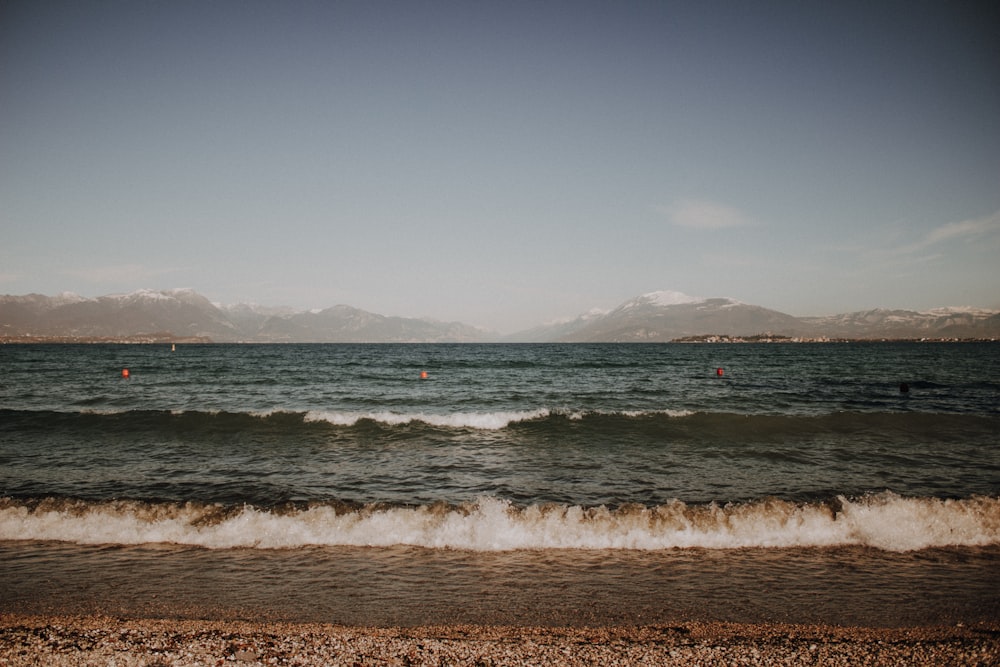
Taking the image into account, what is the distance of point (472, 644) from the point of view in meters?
5.09

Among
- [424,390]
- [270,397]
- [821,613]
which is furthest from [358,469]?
[424,390]

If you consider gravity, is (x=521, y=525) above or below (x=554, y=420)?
above

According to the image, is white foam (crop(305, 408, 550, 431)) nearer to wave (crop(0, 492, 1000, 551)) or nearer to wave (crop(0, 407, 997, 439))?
wave (crop(0, 407, 997, 439))

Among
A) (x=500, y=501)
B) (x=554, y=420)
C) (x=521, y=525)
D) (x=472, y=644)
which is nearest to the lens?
(x=472, y=644)

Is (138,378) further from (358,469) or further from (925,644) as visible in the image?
(925,644)

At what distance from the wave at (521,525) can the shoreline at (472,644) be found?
104 inches

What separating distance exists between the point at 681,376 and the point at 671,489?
33259 mm

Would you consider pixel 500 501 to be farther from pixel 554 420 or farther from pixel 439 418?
pixel 439 418

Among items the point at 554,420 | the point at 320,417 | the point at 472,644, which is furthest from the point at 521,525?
the point at 320,417

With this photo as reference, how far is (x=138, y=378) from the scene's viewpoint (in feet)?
128

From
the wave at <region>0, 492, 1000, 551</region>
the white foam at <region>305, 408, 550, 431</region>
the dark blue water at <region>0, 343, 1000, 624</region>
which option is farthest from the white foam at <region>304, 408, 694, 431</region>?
the wave at <region>0, 492, 1000, 551</region>

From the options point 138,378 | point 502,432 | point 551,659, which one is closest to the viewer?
point 551,659

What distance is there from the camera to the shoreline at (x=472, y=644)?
4828 millimetres

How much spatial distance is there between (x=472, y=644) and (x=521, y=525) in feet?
11.8
